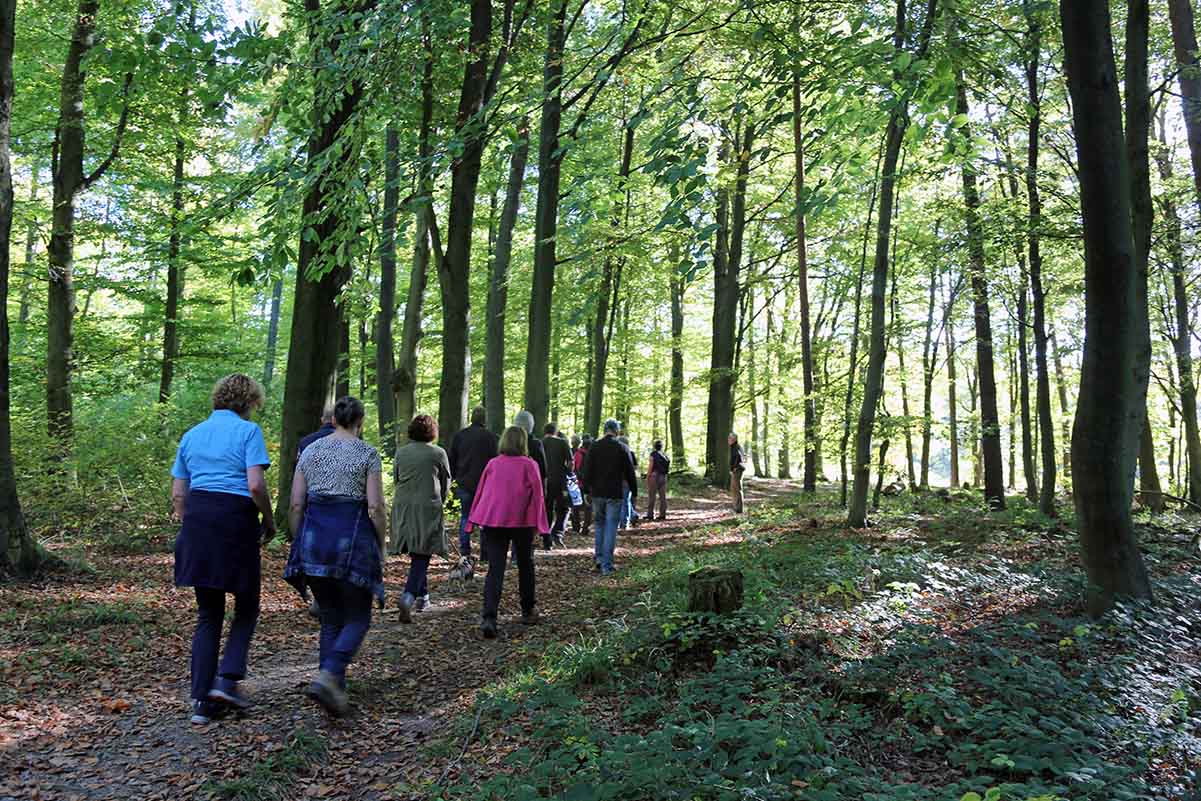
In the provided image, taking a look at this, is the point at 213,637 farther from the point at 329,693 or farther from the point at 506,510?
the point at 506,510

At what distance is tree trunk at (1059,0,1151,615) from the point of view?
20.8ft

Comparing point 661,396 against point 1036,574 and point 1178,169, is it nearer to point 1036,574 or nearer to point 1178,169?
point 1178,169

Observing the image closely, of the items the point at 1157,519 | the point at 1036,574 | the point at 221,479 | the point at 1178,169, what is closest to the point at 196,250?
the point at 221,479

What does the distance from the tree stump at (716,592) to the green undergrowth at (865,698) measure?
0.47 ft

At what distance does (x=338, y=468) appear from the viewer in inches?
202

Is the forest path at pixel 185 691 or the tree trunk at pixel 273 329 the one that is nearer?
the forest path at pixel 185 691

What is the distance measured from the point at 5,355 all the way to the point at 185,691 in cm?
413

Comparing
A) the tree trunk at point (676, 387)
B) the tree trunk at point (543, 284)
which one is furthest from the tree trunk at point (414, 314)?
the tree trunk at point (676, 387)

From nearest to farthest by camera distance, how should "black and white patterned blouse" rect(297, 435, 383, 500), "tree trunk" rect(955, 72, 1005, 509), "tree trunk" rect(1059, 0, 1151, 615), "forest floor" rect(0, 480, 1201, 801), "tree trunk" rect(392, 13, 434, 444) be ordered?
"forest floor" rect(0, 480, 1201, 801) → "black and white patterned blouse" rect(297, 435, 383, 500) → "tree trunk" rect(1059, 0, 1151, 615) → "tree trunk" rect(392, 13, 434, 444) → "tree trunk" rect(955, 72, 1005, 509)

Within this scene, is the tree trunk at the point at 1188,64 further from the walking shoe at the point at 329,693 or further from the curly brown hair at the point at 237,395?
the walking shoe at the point at 329,693

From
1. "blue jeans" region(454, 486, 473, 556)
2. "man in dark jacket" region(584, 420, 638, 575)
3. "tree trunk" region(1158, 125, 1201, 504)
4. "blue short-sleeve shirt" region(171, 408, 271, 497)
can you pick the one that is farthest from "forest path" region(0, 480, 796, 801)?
"tree trunk" region(1158, 125, 1201, 504)

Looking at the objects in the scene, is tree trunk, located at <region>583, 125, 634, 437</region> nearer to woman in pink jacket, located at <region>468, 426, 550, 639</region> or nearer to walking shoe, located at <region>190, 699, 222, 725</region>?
woman in pink jacket, located at <region>468, 426, 550, 639</region>

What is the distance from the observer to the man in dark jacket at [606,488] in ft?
34.7

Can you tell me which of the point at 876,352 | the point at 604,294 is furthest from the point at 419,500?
the point at 604,294
